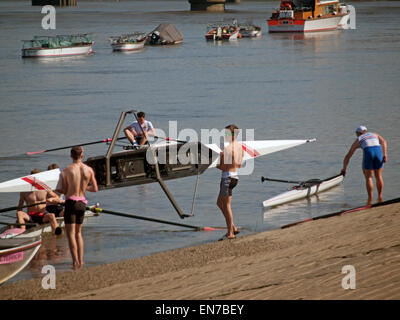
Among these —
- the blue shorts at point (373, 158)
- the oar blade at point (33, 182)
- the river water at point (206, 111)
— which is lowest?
the river water at point (206, 111)

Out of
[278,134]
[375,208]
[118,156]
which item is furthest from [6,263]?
[278,134]

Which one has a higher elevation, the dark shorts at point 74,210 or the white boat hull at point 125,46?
the dark shorts at point 74,210

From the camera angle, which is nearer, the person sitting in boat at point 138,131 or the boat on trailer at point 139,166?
the boat on trailer at point 139,166

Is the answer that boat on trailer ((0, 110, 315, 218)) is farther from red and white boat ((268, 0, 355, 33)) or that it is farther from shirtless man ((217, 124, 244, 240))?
red and white boat ((268, 0, 355, 33))

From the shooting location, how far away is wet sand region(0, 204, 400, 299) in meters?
7.64

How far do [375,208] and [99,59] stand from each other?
52411 mm

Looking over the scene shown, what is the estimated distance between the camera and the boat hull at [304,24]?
284ft

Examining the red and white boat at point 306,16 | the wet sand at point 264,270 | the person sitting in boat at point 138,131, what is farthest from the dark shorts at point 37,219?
the red and white boat at point 306,16

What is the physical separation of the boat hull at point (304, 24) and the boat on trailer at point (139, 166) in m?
74.1

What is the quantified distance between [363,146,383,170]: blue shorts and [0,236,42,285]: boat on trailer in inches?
254

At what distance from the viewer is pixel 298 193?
15484 millimetres

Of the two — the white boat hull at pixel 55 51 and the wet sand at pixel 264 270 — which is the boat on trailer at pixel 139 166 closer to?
the wet sand at pixel 264 270
